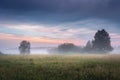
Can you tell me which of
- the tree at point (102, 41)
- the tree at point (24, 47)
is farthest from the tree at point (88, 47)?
the tree at point (24, 47)

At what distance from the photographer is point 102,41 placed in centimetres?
9581

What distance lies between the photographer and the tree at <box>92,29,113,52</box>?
95562 millimetres

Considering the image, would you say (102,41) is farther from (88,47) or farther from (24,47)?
(24,47)

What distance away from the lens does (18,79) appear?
633 inches

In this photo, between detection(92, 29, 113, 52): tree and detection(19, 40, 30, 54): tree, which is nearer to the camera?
detection(92, 29, 113, 52): tree

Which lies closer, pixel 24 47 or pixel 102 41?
pixel 102 41

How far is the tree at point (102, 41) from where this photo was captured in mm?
95562

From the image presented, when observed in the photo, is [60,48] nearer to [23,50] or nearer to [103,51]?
[23,50]

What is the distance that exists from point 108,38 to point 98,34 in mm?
4592

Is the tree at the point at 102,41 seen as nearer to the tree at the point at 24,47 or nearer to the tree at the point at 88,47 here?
the tree at the point at 88,47

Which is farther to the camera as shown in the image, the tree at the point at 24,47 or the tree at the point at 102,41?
the tree at the point at 24,47

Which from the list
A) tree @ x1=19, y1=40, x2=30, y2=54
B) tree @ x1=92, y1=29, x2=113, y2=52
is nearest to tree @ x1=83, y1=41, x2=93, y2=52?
tree @ x1=92, y1=29, x2=113, y2=52

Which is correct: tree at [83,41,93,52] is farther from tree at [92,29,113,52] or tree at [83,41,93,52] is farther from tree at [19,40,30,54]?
tree at [19,40,30,54]

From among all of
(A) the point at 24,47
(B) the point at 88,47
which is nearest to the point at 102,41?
(B) the point at 88,47
